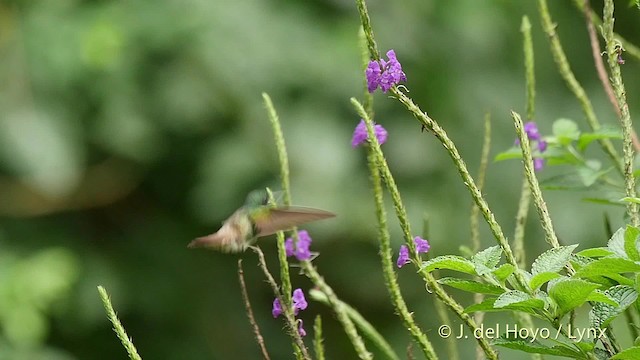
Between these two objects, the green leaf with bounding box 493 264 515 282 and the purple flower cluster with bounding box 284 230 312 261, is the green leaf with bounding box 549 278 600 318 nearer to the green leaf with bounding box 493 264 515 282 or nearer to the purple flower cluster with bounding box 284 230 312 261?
the green leaf with bounding box 493 264 515 282

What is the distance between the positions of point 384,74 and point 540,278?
233mm

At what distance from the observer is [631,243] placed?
77 centimetres

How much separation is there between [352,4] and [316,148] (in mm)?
682

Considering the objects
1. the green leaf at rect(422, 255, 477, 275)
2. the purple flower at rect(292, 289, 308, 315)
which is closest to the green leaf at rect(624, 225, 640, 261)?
the green leaf at rect(422, 255, 477, 275)

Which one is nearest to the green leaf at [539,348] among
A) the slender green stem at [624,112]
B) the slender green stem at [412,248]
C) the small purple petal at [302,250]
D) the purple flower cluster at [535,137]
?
the slender green stem at [412,248]

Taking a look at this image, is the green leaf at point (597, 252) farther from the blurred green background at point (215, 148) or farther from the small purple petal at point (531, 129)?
the blurred green background at point (215, 148)

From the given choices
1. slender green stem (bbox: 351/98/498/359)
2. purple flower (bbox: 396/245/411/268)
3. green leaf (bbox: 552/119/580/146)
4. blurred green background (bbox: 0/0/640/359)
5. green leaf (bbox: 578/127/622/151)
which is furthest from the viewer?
blurred green background (bbox: 0/0/640/359)

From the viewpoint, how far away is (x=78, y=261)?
390 centimetres

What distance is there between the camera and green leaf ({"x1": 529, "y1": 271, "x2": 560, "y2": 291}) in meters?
0.77

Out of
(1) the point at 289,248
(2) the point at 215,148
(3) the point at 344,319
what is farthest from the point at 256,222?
(2) the point at 215,148

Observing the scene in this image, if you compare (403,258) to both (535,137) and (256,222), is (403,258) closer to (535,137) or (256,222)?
(256,222)

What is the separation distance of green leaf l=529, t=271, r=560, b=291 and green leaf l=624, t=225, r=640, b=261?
0.06m

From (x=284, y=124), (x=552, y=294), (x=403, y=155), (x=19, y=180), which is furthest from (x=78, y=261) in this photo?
(x=552, y=294)

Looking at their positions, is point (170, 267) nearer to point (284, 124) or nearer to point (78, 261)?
point (78, 261)
